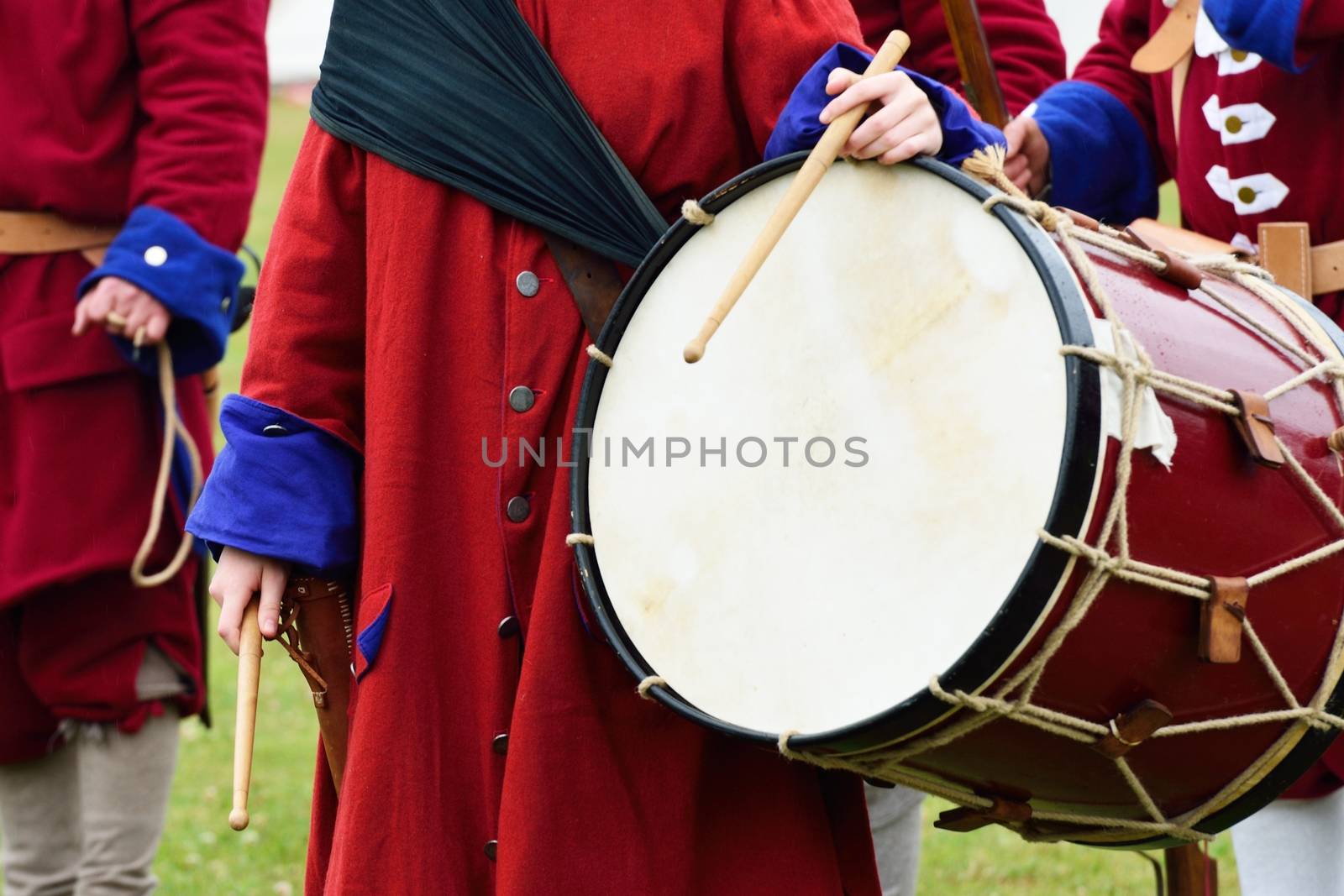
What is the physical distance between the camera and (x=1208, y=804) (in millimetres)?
2061

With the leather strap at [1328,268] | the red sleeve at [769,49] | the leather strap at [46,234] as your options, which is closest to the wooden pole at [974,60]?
the leather strap at [1328,268]

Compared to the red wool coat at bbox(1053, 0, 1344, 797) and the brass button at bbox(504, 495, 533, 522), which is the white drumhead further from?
the red wool coat at bbox(1053, 0, 1344, 797)

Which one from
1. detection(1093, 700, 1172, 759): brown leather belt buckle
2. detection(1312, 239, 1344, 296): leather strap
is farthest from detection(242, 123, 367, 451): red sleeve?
detection(1312, 239, 1344, 296): leather strap

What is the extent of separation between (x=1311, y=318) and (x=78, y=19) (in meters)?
2.33

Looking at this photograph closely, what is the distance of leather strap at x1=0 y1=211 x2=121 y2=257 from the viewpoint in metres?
3.34

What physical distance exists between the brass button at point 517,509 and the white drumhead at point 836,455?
110 mm

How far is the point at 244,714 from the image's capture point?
6.91ft

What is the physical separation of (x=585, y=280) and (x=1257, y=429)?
833 millimetres

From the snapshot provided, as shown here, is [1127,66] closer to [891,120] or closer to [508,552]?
[891,120]

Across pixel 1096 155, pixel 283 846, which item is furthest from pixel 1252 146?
pixel 283 846

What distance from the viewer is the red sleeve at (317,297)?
2295mm

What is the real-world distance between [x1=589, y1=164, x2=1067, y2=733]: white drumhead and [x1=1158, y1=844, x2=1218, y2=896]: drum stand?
1.12 m

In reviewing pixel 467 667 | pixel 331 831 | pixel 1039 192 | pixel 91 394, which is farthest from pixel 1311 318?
pixel 91 394

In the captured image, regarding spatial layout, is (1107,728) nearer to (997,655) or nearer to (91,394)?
(997,655)
